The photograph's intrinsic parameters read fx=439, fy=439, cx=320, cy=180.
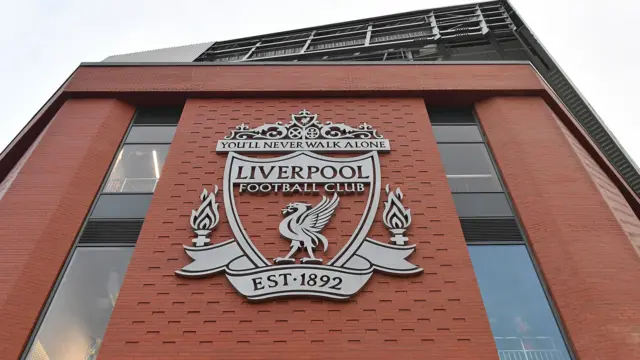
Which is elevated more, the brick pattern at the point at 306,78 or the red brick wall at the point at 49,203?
the brick pattern at the point at 306,78

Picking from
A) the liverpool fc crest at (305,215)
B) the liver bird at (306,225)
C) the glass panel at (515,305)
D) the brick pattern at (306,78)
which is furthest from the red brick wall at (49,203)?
the glass panel at (515,305)

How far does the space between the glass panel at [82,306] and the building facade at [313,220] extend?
3cm

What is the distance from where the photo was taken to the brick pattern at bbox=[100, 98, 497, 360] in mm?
6648

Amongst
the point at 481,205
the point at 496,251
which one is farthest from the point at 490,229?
the point at 481,205

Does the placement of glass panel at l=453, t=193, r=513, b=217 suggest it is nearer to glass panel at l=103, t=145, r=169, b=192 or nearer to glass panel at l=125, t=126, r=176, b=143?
glass panel at l=103, t=145, r=169, b=192

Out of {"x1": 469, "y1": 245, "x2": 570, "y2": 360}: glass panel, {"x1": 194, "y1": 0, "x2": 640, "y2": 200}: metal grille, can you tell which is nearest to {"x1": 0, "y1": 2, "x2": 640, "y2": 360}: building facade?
{"x1": 469, "y1": 245, "x2": 570, "y2": 360}: glass panel

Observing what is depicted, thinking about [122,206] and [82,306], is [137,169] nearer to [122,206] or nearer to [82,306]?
[122,206]

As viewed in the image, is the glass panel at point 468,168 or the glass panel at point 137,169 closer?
the glass panel at point 468,168

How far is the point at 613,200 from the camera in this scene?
380 inches

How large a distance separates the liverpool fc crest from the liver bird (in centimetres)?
2

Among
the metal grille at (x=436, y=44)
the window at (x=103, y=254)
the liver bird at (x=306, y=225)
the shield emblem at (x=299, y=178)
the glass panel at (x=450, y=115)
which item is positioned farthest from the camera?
the metal grille at (x=436, y=44)

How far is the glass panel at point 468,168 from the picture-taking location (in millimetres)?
9438

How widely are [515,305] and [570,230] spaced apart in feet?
5.85

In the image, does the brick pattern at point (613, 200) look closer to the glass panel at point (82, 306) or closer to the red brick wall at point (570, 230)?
the red brick wall at point (570, 230)
